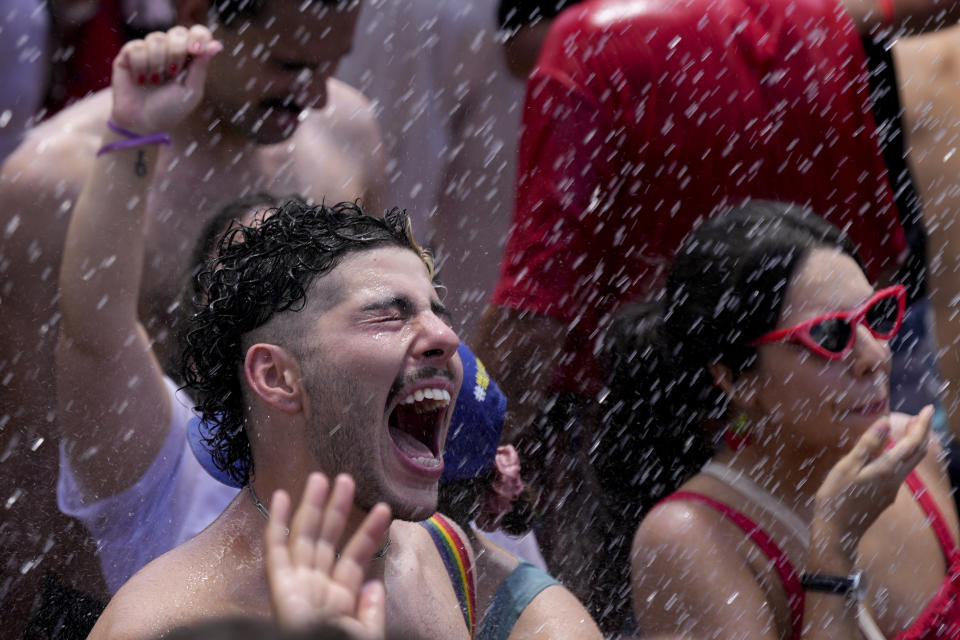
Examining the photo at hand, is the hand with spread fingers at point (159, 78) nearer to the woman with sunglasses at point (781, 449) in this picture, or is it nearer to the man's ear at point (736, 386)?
the woman with sunglasses at point (781, 449)

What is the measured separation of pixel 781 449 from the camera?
2.83 metres

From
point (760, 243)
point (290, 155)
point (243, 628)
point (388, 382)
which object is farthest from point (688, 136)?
point (243, 628)

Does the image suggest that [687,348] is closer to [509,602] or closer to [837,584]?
[837,584]

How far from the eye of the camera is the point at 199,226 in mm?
3432

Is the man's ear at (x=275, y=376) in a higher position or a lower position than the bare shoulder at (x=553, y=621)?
higher

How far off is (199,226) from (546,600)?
1.49 m

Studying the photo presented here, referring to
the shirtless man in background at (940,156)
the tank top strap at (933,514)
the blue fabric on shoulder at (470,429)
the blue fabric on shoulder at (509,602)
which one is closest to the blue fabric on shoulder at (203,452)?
the blue fabric on shoulder at (470,429)

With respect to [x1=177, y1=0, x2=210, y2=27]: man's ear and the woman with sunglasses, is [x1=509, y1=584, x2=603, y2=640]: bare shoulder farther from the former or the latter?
[x1=177, y1=0, x2=210, y2=27]: man's ear

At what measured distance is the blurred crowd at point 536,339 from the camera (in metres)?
2.20

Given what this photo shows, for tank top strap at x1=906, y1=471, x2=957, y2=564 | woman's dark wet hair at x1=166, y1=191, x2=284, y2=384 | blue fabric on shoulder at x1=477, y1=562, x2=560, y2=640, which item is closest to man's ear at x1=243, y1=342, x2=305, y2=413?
blue fabric on shoulder at x1=477, y1=562, x2=560, y2=640

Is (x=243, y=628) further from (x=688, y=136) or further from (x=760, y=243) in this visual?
(x=688, y=136)

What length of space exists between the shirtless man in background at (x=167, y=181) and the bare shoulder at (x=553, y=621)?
101 centimetres

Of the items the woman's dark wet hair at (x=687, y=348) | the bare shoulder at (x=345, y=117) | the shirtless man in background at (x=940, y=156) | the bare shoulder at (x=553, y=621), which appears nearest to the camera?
the bare shoulder at (x=553, y=621)

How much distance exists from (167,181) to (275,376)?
1494 millimetres
